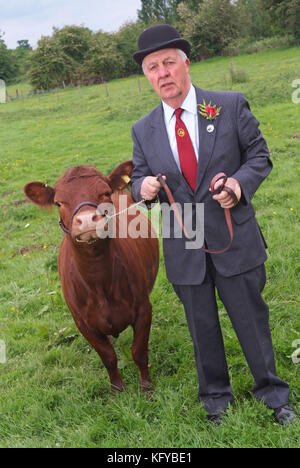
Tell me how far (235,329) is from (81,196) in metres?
1.43

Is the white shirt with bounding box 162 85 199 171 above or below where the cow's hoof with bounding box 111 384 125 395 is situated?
above

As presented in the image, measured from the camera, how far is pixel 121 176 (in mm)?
3268

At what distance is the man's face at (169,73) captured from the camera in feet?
8.70

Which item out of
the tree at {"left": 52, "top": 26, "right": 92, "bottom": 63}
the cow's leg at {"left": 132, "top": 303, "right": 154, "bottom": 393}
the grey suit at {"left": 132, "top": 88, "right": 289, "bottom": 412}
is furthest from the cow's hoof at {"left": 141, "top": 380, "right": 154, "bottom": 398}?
the tree at {"left": 52, "top": 26, "right": 92, "bottom": 63}

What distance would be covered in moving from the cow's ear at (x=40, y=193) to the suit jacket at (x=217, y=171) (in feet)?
2.25

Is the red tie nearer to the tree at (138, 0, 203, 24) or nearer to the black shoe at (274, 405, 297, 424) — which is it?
the black shoe at (274, 405, 297, 424)

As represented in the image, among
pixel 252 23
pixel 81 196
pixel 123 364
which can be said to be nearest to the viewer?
pixel 81 196

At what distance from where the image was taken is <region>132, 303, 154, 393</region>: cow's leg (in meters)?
3.57

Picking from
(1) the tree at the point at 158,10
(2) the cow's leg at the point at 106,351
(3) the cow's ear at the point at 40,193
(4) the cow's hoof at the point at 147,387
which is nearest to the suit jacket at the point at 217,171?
(3) the cow's ear at the point at 40,193

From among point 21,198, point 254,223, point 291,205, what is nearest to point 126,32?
point 21,198

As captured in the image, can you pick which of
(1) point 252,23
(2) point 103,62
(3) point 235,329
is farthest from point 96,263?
(1) point 252,23

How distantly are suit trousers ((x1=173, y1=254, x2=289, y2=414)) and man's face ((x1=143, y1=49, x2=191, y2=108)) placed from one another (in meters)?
1.12

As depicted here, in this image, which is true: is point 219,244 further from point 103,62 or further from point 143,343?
point 103,62

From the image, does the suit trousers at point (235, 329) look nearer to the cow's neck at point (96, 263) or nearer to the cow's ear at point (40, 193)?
the cow's neck at point (96, 263)
